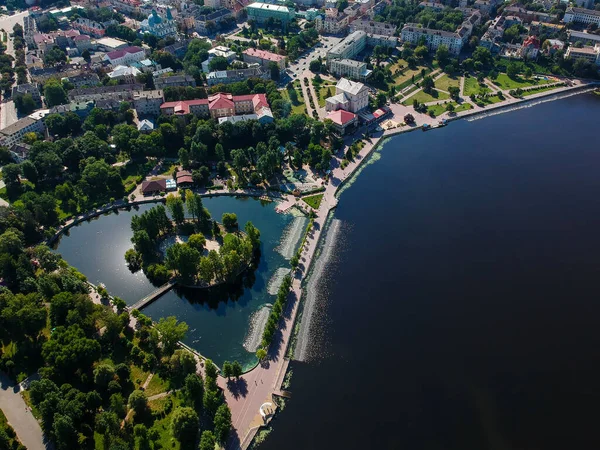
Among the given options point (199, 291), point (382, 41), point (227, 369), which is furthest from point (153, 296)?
point (382, 41)

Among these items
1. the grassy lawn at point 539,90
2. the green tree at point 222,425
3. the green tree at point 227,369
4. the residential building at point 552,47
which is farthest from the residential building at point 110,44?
the residential building at point 552,47

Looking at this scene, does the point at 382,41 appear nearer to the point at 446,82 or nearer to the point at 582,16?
the point at 446,82

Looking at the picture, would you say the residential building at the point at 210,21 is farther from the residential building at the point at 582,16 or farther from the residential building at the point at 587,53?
the residential building at the point at 582,16

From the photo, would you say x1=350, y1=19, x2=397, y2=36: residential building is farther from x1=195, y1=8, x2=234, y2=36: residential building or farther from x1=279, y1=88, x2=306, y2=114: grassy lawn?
x1=195, y1=8, x2=234, y2=36: residential building

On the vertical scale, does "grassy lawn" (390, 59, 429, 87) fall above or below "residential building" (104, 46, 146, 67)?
below

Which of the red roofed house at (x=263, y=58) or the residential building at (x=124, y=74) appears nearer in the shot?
the residential building at (x=124, y=74)

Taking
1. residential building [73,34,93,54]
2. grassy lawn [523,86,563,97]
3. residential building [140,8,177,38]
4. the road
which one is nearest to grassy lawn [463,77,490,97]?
grassy lawn [523,86,563,97]
